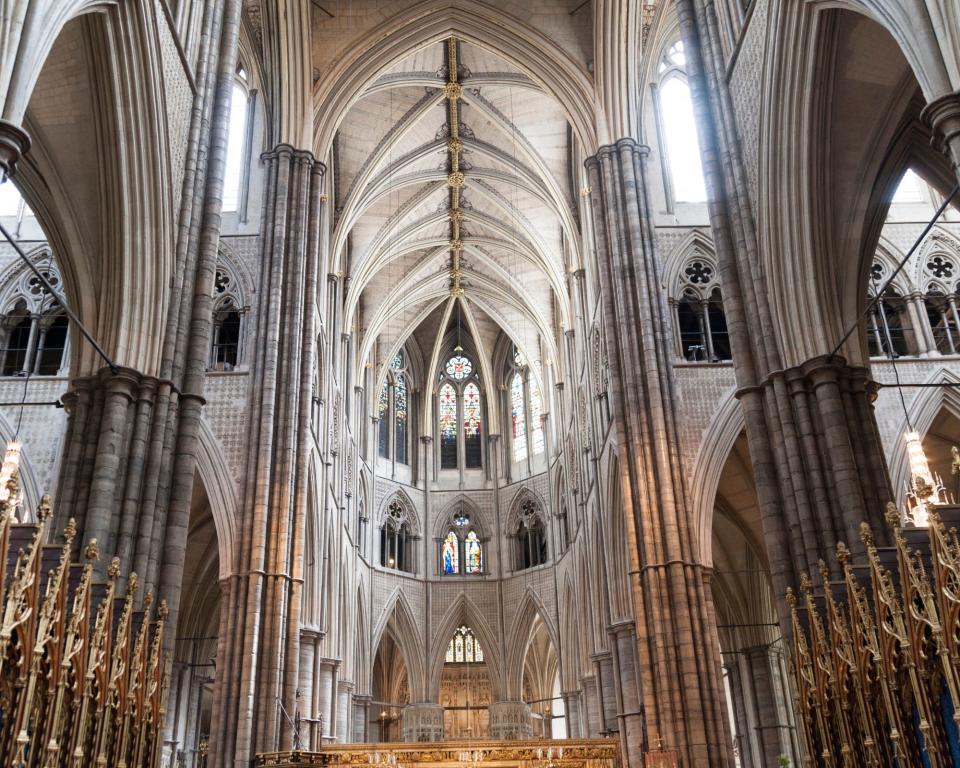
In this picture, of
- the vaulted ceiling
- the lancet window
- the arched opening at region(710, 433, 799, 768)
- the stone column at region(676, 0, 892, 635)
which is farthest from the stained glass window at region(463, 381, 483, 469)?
the stone column at region(676, 0, 892, 635)

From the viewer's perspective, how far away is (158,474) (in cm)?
1045

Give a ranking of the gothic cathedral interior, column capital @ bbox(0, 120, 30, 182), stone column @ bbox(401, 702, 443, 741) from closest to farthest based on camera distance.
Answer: column capital @ bbox(0, 120, 30, 182)
the gothic cathedral interior
stone column @ bbox(401, 702, 443, 741)

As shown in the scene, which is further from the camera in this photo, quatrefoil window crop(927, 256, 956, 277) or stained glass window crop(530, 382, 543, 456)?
stained glass window crop(530, 382, 543, 456)

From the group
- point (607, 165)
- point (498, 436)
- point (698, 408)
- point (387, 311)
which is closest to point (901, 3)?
point (698, 408)

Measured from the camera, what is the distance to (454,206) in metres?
29.9

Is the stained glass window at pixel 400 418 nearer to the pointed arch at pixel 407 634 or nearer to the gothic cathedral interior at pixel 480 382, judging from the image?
the gothic cathedral interior at pixel 480 382

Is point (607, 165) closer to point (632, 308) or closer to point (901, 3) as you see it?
point (632, 308)

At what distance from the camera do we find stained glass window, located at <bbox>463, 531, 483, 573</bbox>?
111 feet

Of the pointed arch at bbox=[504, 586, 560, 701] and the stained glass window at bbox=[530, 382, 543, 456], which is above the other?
the stained glass window at bbox=[530, 382, 543, 456]

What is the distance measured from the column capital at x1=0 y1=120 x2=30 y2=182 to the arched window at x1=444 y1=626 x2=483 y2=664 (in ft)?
95.5

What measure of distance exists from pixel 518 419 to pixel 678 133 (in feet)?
50.7

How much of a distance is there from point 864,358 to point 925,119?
15.2ft

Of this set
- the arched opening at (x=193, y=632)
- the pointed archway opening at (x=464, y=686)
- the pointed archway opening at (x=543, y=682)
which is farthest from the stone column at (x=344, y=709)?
the pointed archway opening at (x=543, y=682)

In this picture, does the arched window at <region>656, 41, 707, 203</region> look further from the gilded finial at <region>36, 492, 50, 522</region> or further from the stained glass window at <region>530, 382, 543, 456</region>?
the gilded finial at <region>36, 492, 50, 522</region>
